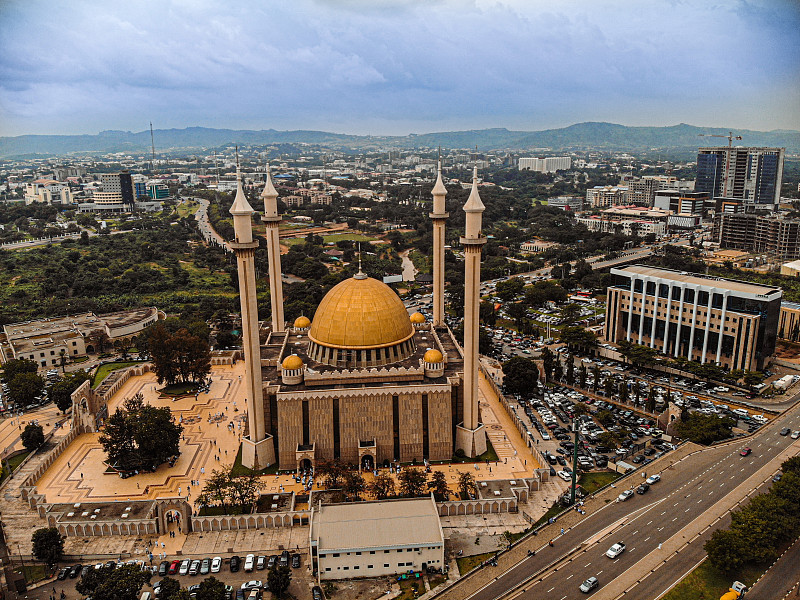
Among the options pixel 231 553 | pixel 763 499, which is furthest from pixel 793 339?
pixel 231 553

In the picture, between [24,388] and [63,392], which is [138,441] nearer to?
[63,392]

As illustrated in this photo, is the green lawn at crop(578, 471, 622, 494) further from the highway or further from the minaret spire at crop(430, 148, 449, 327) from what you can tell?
the minaret spire at crop(430, 148, 449, 327)

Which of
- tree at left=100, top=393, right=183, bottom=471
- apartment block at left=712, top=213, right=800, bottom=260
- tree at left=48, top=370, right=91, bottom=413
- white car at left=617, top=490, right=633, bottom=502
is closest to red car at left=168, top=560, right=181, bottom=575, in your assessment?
tree at left=100, top=393, right=183, bottom=471

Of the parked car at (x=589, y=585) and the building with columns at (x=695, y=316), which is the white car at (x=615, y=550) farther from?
the building with columns at (x=695, y=316)

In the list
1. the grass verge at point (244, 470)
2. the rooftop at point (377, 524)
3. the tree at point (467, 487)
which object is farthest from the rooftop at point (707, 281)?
the grass verge at point (244, 470)

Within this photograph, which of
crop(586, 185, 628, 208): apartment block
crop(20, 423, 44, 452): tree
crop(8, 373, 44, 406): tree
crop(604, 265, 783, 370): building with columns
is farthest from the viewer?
crop(586, 185, 628, 208): apartment block

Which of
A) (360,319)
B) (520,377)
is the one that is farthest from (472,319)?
(520,377)
